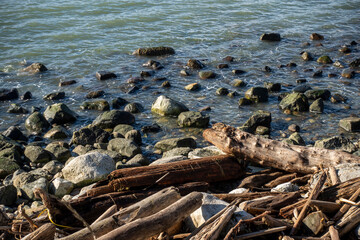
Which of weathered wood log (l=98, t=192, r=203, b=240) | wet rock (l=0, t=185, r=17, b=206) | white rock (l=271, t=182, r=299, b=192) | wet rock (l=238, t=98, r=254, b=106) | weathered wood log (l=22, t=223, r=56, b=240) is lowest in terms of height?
wet rock (l=238, t=98, r=254, b=106)

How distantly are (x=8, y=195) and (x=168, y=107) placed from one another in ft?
17.6

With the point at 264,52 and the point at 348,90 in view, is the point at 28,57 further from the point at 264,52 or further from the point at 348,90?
the point at 348,90

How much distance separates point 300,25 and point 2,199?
18.0 meters

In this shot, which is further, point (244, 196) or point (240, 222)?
point (244, 196)

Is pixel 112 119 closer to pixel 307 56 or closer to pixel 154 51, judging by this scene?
pixel 154 51

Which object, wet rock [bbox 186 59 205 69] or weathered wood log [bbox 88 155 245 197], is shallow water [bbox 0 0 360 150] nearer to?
wet rock [bbox 186 59 205 69]

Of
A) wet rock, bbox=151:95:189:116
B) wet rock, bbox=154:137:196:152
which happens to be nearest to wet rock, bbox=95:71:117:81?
wet rock, bbox=151:95:189:116

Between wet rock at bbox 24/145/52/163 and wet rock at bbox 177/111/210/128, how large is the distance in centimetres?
351

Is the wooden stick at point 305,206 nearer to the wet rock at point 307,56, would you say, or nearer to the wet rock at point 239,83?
the wet rock at point 239,83

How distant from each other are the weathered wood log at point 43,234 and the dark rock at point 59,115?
7.57 meters

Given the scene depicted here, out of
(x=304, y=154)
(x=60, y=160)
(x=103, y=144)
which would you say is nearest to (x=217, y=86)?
(x=103, y=144)

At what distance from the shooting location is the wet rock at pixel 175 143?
9.81 meters

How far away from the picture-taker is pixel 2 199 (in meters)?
7.38

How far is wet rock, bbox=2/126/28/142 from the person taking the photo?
34.9 ft
